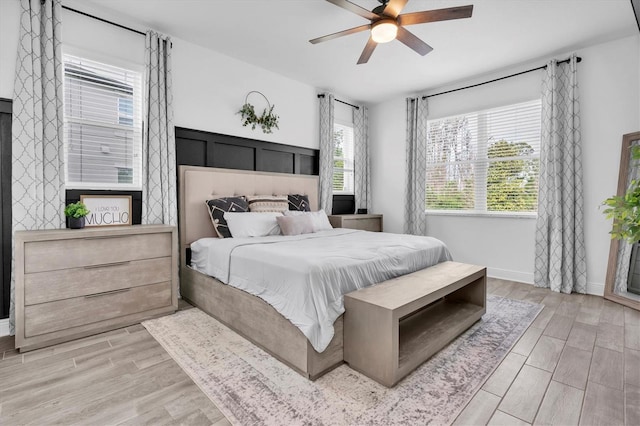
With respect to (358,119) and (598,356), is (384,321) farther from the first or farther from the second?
(358,119)

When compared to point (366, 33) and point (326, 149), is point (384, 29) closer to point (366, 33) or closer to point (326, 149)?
point (366, 33)

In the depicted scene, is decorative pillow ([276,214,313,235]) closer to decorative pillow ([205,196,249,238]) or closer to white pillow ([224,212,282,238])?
white pillow ([224,212,282,238])

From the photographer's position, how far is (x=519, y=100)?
414 cm

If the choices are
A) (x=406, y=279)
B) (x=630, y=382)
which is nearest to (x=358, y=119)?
(x=406, y=279)

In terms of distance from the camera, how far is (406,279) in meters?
2.38

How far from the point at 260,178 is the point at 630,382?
3721 mm

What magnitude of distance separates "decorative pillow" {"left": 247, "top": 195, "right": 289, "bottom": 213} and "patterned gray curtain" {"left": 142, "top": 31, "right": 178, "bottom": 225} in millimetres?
845

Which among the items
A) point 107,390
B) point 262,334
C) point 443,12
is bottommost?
point 107,390

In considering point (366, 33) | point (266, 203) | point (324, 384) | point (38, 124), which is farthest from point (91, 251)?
point (366, 33)

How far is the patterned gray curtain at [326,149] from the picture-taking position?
4.88 m

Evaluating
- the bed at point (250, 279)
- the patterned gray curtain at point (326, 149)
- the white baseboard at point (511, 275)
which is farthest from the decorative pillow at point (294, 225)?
the white baseboard at point (511, 275)

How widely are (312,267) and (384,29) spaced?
202 centimetres

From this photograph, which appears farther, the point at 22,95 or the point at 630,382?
the point at 22,95

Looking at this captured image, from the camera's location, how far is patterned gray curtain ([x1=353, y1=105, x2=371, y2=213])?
556 centimetres
